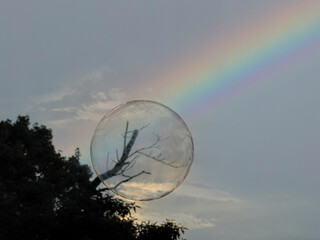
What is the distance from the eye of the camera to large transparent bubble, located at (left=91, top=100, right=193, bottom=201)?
13523 mm

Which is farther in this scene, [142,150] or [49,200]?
[49,200]

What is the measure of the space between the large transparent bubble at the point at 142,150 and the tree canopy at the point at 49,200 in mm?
3879

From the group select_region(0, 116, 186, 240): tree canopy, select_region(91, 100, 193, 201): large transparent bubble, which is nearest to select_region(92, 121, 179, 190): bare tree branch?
select_region(91, 100, 193, 201): large transparent bubble

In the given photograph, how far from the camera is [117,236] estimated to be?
17.7 m

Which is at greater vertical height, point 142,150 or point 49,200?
point 49,200

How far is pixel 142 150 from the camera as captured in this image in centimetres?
1363

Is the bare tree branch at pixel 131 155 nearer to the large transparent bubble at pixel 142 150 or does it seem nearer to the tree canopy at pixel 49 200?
the large transparent bubble at pixel 142 150

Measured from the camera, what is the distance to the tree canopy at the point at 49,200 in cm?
1780

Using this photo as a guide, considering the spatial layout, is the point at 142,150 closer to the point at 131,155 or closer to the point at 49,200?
the point at 131,155

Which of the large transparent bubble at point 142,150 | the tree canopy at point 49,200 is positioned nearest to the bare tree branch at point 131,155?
the large transparent bubble at point 142,150

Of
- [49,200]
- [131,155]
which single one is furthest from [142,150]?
[49,200]

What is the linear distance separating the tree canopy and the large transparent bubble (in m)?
3.88

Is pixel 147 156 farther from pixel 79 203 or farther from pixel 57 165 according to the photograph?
pixel 57 165

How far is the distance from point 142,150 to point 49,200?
13.8 m
